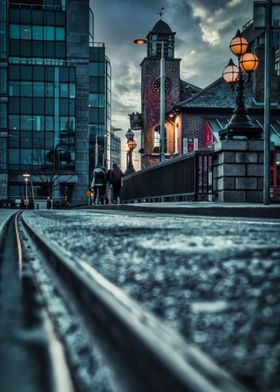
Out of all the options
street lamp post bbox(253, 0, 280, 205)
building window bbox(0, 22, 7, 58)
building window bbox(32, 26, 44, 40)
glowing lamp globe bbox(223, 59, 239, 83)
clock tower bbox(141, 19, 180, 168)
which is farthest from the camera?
building window bbox(32, 26, 44, 40)

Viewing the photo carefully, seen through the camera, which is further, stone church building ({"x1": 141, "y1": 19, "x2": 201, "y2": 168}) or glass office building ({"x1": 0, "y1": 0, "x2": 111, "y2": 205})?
glass office building ({"x1": 0, "y1": 0, "x2": 111, "y2": 205})

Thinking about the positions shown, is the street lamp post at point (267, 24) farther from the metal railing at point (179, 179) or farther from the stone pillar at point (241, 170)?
the metal railing at point (179, 179)

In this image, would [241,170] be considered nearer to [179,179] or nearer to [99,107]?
[179,179]

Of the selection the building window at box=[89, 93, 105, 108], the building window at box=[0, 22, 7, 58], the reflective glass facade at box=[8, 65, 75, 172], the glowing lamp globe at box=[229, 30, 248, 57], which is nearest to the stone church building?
the reflective glass facade at box=[8, 65, 75, 172]

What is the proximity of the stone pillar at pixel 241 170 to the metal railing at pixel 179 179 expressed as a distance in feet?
3.83

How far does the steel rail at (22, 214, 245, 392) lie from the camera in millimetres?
419

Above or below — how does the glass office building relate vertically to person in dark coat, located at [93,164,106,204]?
above

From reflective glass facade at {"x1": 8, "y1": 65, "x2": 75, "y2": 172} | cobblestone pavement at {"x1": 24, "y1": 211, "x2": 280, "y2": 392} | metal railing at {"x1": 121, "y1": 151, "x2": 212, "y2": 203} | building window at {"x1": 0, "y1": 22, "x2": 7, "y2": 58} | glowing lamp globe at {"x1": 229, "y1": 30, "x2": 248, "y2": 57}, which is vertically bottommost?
cobblestone pavement at {"x1": 24, "y1": 211, "x2": 280, "y2": 392}

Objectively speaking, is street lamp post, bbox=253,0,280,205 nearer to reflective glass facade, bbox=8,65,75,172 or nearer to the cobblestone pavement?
the cobblestone pavement

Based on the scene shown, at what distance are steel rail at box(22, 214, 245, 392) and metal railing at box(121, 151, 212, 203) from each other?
16.2m

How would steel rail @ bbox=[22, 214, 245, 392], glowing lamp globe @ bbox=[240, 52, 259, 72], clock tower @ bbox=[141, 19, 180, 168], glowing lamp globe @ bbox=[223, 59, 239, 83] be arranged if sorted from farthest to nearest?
clock tower @ bbox=[141, 19, 180, 168] → glowing lamp globe @ bbox=[223, 59, 239, 83] → glowing lamp globe @ bbox=[240, 52, 259, 72] → steel rail @ bbox=[22, 214, 245, 392]

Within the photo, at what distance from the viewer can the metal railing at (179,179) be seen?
16984 millimetres

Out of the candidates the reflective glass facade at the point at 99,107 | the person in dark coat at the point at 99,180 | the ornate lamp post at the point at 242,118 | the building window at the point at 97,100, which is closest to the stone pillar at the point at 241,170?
the ornate lamp post at the point at 242,118

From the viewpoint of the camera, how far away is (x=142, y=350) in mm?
493
